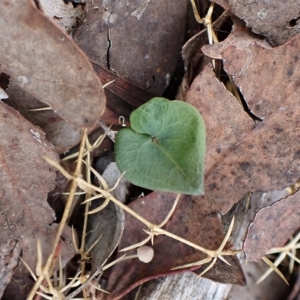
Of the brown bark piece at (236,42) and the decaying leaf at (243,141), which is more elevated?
the brown bark piece at (236,42)

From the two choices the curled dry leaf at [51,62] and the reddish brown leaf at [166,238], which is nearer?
the curled dry leaf at [51,62]

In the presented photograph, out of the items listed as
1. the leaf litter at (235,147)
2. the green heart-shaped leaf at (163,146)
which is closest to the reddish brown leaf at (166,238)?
the leaf litter at (235,147)

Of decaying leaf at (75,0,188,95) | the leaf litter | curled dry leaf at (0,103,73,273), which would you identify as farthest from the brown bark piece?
curled dry leaf at (0,103,73,273)

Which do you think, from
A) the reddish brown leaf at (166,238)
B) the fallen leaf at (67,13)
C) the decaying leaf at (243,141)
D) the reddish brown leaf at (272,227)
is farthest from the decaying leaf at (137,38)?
the reddish brown leaf at (272,227)

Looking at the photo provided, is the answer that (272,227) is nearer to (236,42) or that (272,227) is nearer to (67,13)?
(236,42)

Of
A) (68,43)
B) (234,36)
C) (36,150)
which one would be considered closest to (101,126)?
(36,150)

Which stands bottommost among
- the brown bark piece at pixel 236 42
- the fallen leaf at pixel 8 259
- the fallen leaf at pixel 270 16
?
the fallen leaf at pixel 8 259

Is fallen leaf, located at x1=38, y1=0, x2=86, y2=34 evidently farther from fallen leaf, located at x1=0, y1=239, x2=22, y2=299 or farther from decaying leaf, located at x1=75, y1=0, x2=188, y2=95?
fallen leaf, located at x1=0, y1=239, x2=22, y2=299

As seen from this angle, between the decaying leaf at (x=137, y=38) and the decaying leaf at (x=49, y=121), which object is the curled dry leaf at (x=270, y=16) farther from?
the decaying leaf at (x=49, y=121)
